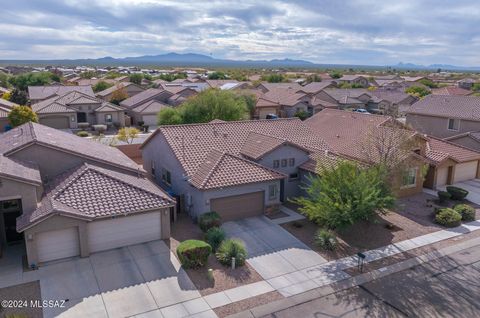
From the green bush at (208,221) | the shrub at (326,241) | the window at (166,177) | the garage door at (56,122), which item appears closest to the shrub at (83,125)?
the garage door at (56,122)

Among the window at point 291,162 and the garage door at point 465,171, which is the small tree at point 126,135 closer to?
the window at point 291,162

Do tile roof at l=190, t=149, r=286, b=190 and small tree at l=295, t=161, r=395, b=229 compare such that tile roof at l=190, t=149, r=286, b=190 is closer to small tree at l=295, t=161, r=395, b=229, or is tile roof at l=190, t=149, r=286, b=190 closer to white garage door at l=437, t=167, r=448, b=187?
small tree at l=295, t=161, r=395, b=229

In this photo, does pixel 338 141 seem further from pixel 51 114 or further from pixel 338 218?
pixel 51 114

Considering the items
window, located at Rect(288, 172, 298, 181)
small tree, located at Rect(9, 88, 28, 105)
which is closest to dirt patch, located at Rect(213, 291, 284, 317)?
window, located at Rect(288, 172, 298, 181)

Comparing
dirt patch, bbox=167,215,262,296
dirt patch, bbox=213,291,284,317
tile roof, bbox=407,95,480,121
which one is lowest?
dirt patch, bbox=213,291,284,317

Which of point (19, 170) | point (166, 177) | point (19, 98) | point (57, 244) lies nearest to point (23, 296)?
point (57, 244)

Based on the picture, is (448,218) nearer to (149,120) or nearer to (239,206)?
(239,206)
